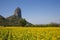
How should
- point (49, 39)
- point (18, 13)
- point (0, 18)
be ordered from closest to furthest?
1. point (49, 39)
2. point (0, 18)
3. point (18, 13)

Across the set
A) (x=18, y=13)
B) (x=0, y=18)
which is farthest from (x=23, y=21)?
(x=18, y=13)

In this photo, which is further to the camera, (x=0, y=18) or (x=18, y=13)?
(x=18, y=13)

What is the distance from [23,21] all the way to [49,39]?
6258 centimetres

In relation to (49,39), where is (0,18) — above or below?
above

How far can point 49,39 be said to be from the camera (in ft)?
34.9

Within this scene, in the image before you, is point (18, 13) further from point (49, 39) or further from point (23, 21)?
point (49, 39)

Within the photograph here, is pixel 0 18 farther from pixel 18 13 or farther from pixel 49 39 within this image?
pixel 49 39

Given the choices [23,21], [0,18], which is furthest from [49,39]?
[0,18]

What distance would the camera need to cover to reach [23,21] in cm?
7306

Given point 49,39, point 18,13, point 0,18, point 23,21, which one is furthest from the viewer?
point 18,13

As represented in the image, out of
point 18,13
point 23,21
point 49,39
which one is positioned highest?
point 18,13

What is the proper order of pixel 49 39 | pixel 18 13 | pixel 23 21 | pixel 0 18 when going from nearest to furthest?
pixel 49 39 → pixel 23 21 → pixel 0 18 → pixel 18 13

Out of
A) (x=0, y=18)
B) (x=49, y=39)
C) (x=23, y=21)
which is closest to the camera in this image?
(x=49, y=39)

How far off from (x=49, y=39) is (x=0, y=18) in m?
82.6
